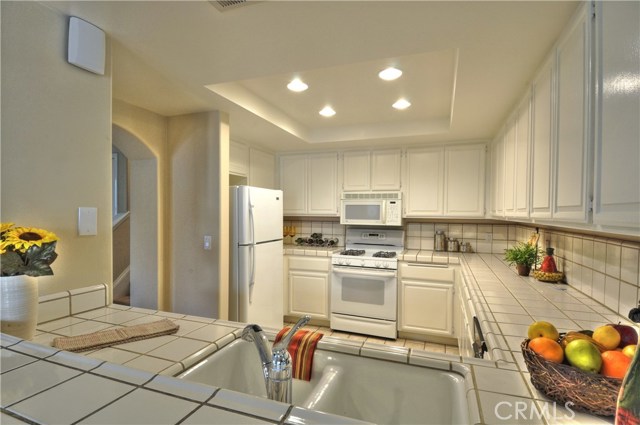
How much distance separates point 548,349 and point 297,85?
207 centimetres

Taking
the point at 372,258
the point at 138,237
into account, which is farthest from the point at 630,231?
the point at 138,237

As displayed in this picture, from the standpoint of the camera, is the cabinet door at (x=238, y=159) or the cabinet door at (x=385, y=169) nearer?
the cabinet door at (x=238, y=159)

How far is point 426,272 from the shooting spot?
3.16 metres

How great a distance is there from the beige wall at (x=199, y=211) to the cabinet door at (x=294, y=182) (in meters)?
1.52

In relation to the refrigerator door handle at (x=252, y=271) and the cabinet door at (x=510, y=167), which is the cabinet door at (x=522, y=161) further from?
the refrigerator door handle at (x=252, y=271)

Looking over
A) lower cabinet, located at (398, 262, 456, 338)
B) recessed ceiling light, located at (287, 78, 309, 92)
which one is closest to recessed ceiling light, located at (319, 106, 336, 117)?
recessed ceiling light, located at (287, 78, 309, 92)

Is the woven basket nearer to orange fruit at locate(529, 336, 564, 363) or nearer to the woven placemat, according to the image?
orange fruit at locate(529, 336, 564, 363)

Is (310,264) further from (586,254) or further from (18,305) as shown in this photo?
(18,305)

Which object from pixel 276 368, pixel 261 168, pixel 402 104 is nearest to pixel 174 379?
pixel 276 368

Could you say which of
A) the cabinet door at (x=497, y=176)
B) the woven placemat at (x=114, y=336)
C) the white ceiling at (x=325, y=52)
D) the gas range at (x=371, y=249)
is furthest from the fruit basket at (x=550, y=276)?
the woven placemat at (x=114, y=336)

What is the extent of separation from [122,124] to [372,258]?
2.55m

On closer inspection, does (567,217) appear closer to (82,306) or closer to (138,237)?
(82,306)

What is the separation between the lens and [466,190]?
3322mm

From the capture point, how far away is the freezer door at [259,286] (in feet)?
8.66
